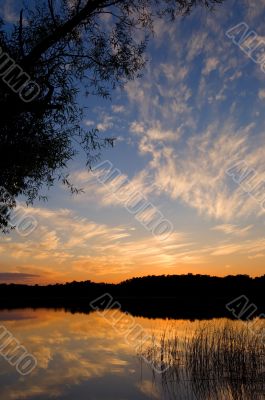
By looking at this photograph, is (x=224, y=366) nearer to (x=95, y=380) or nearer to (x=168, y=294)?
(x=95, y=380)

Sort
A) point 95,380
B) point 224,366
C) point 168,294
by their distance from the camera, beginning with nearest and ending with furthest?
point 224,366, point 95,380, point 168,294

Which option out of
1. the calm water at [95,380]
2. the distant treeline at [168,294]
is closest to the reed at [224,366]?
the calm water at [95,380]

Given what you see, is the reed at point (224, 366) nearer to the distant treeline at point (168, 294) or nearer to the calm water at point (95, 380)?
the calm water at point (95, 380)

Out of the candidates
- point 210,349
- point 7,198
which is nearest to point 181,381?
point 210,349

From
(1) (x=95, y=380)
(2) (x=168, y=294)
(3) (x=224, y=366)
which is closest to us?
(3) (x=224, y=366)

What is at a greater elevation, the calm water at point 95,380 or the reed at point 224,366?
the reed at point 224,366

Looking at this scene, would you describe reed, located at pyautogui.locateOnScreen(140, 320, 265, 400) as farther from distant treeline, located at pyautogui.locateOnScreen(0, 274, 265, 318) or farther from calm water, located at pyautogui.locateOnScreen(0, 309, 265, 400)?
distant treeline, located at pyautogui.locateOnScreen(0, 274, 265, 318)

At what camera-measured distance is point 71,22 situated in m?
10.9

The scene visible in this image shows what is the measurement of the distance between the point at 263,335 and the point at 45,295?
14859cm

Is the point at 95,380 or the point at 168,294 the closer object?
the point at 95,380

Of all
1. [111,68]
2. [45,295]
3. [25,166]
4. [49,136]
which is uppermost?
[111,68]

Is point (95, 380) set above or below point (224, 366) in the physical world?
below

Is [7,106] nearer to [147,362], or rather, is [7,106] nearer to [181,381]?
[181,381]

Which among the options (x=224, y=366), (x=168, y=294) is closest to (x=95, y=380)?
(x=224, y=366)
